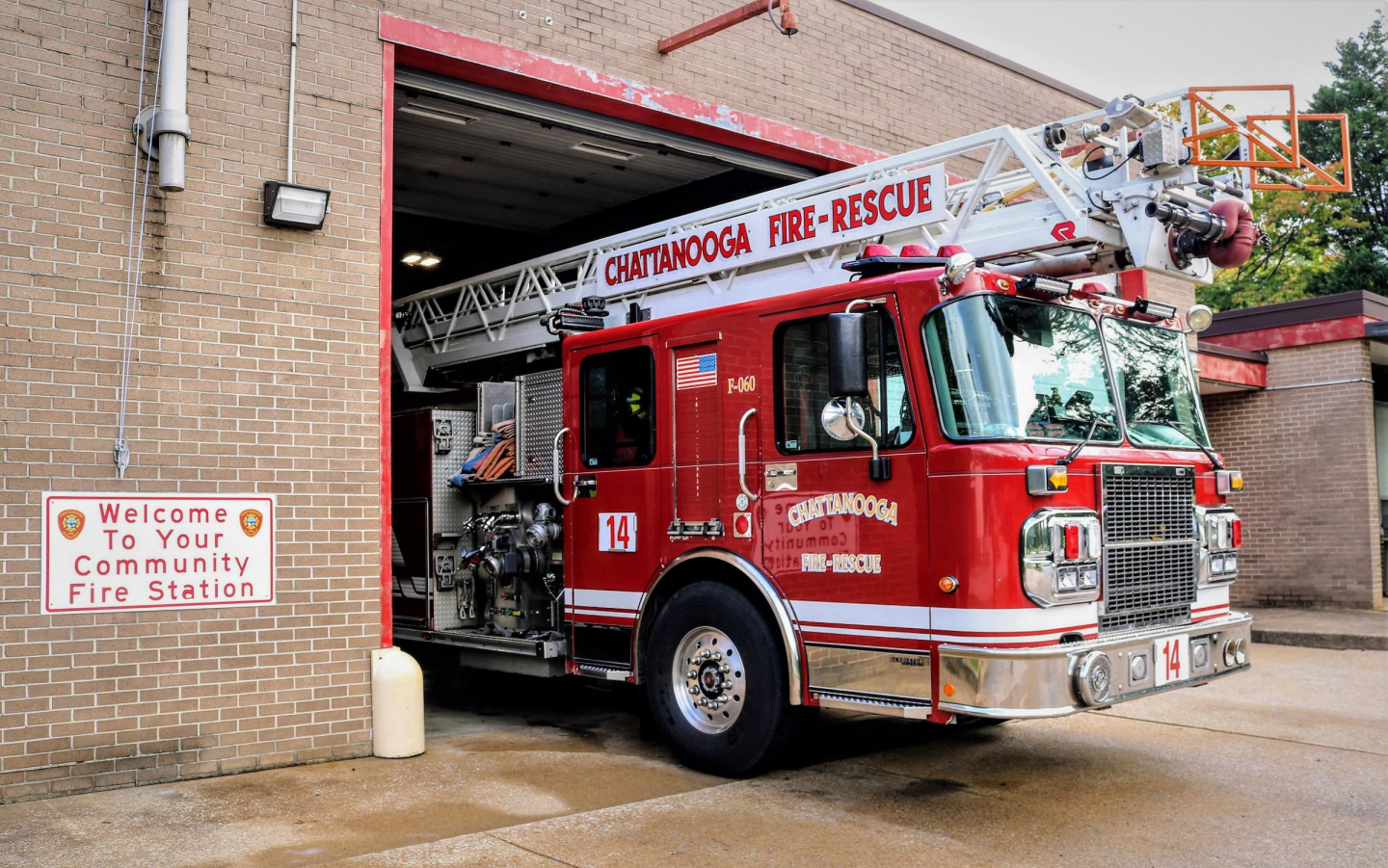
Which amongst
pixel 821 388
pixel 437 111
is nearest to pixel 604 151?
pixel 437 111

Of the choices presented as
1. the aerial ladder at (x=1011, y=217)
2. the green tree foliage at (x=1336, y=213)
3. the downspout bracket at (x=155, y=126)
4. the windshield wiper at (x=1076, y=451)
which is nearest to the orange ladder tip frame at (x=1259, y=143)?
the aerial ladder at (x=1011, y=217)

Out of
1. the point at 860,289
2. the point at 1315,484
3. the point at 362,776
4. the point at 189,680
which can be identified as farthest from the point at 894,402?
the point at 1315,484

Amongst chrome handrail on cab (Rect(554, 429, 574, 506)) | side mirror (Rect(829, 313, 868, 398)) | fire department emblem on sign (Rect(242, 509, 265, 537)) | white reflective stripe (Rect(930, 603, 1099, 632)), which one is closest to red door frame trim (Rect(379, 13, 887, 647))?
fire department emblem on sign (Rect(242, 509, 265, 537))

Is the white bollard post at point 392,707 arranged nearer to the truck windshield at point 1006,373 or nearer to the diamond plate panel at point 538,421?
the diamond plate panel at point 538,421

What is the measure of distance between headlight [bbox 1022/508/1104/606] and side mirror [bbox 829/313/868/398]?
3.43 ft

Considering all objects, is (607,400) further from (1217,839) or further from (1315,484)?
(1315,484)

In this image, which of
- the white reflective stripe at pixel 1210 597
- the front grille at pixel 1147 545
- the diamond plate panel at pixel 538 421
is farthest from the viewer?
the diamond plate panel at pixel 538 421

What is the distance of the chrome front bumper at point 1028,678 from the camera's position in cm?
528

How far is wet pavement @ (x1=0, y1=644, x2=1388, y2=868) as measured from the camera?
5066 mm

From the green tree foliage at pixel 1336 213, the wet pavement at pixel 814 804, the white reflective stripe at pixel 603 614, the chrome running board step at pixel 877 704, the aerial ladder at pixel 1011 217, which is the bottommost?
the wet pavement at pixel 814 804

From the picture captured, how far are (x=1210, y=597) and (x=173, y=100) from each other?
6.40 m

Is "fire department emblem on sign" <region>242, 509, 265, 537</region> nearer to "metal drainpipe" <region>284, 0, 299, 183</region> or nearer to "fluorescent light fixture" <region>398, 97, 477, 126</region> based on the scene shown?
"metal drainpipe" <region>284, 0, 299, 183</region>

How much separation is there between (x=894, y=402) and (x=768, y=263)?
230cm

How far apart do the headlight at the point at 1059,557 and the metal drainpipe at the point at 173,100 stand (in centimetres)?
495
